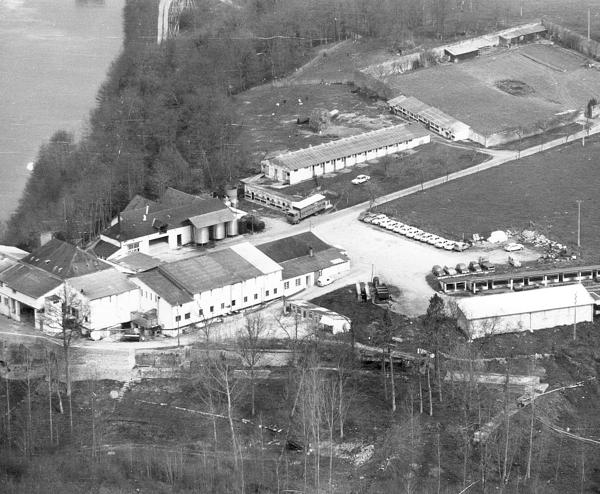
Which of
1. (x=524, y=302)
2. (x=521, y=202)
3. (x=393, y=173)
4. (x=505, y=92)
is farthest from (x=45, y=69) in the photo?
(x=524, y=302)

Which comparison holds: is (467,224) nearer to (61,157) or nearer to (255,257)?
(255,257)

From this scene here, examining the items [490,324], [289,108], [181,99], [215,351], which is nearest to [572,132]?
[289,108]

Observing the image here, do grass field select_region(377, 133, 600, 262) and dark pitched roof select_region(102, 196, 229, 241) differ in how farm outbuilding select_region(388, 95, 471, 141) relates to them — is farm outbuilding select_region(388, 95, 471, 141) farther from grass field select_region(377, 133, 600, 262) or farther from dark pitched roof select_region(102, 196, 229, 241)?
dark pitched roof select_region(102, 196, 229, 241)

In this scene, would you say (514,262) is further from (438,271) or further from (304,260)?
(304,260)

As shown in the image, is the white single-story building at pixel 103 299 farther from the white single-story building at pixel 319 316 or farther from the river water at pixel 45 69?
the river water at pixel 45 69

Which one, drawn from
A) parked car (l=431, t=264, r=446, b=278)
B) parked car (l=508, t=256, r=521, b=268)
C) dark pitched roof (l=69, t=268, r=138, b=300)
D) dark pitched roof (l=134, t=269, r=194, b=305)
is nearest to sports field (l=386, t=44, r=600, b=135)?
parked car (l=508, t=256, r=521, b=268)

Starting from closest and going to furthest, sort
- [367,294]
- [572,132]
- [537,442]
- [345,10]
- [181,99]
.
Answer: [537,442] → [367,294] → [572,132] → [181,99] → [345,10]

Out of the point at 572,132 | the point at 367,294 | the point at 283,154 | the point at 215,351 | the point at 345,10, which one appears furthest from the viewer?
the point at 345,10
